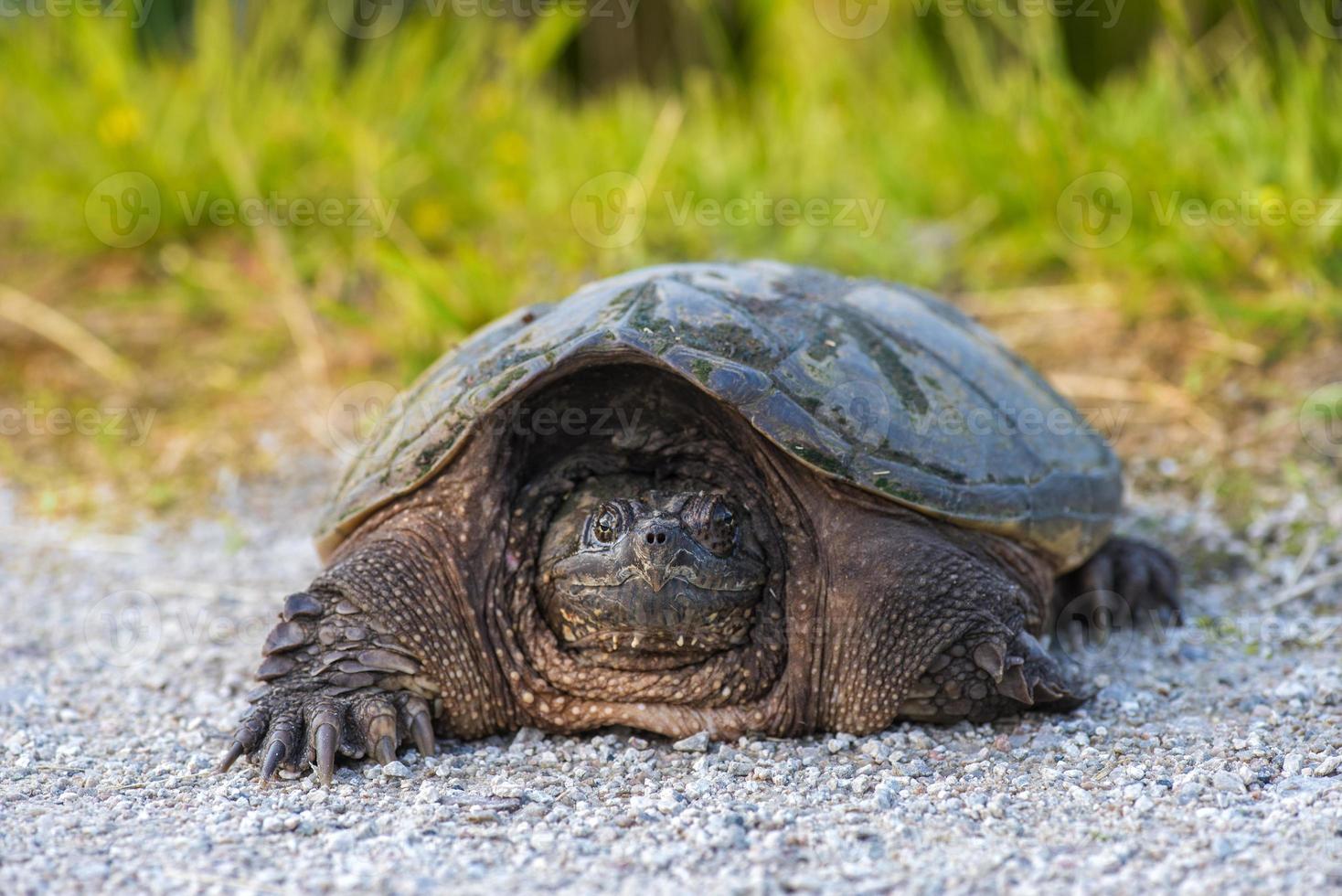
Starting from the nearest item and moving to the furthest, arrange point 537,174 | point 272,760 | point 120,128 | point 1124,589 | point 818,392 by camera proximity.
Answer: point 272,760
point 818,392
point 1124,589
point 120,128
point 537,174

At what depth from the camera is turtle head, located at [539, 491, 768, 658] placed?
246 cm

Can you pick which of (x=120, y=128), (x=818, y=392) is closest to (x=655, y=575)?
(x=818, y=392)

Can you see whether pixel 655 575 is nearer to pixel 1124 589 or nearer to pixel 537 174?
pixel 1124 589

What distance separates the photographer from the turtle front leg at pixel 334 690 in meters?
2.48

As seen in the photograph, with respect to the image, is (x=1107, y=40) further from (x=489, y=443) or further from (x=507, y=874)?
(x=507, y=874)

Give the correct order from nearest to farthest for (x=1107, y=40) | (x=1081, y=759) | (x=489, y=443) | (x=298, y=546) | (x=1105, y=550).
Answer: (x=1081, y=759) → (x=489, y=443) → (x=1105, y=550) → (x=298, y=546) → (x=1107, y=40)

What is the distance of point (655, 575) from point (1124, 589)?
59.5 inches

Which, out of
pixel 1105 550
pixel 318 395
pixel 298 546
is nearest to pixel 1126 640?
pixel 1105 550

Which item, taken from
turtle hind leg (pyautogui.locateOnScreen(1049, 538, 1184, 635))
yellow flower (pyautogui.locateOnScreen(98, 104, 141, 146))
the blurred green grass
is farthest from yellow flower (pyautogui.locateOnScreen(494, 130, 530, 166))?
turtle hind leg (pyautogui.locateOnScreen(1049, 538, 1184, 635))

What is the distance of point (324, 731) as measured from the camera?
2.44m

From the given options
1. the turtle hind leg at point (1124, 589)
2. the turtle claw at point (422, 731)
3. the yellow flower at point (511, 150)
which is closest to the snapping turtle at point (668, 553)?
the turtle claw at point (422, 731)

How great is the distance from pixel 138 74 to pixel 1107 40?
5.95 m

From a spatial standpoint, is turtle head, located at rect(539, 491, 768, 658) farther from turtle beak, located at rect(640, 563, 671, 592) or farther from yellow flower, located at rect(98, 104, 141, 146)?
yellow flower, located at rect(98, 104, 141, 146)

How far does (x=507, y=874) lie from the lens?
6.36ft
